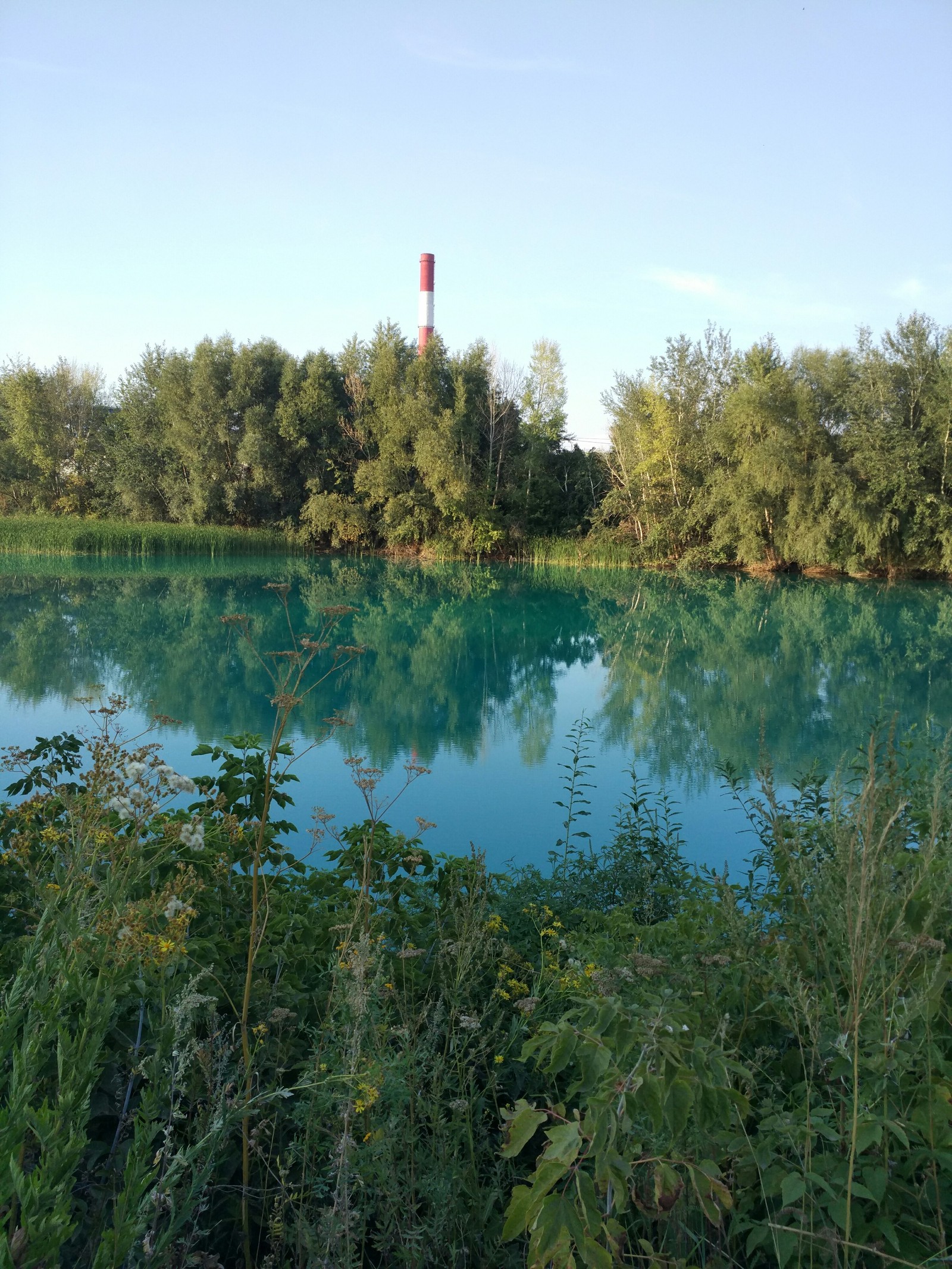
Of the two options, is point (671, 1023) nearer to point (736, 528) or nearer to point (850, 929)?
point (850, 929)

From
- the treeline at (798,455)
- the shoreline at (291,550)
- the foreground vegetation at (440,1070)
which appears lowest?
the foreground vegetation at (440,1070)

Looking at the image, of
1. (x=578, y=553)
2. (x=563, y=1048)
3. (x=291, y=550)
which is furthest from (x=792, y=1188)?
(x=291, y=550)

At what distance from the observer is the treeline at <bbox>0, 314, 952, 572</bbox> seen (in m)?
24.2

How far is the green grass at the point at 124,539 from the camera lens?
25.8m

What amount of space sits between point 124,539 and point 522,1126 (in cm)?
2751

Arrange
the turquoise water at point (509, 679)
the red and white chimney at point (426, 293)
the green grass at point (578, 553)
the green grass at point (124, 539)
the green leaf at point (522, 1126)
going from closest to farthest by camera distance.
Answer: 1. the green leaf at point (522, 1126)
2. the turquoise water at point (509, 679)
3. the green grass at point (124, 539)
4. the green grass at point (578, 553)
5. the red and white chimney at point (426, 293)

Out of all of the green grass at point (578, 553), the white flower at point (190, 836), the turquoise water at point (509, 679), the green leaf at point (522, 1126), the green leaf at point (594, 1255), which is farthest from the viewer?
the green grass at point (578, 553)

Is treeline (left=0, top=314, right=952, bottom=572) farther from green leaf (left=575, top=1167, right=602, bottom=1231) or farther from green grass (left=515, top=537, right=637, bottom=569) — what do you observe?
green leaf (left=575, top=1167, right=602, bottom=1231)

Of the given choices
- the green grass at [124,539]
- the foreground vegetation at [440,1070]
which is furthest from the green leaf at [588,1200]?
the green grass at [124,539]

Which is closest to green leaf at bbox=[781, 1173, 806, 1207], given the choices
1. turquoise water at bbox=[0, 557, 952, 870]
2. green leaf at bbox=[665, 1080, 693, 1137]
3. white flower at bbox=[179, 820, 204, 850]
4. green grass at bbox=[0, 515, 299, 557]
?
green leaf at bbox=[665, 1080, 693, 1137]

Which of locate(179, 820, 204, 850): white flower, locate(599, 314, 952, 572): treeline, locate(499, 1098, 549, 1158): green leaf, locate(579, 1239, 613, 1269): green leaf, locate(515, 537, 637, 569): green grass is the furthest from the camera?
locate(515, 537, 637, 569): green grass

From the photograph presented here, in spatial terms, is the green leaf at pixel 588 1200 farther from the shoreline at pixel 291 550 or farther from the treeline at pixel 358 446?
the treeline at pixel 358 446

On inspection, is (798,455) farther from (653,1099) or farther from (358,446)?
(653,1099)

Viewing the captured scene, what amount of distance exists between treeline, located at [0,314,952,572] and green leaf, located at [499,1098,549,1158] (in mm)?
Result: 24590
